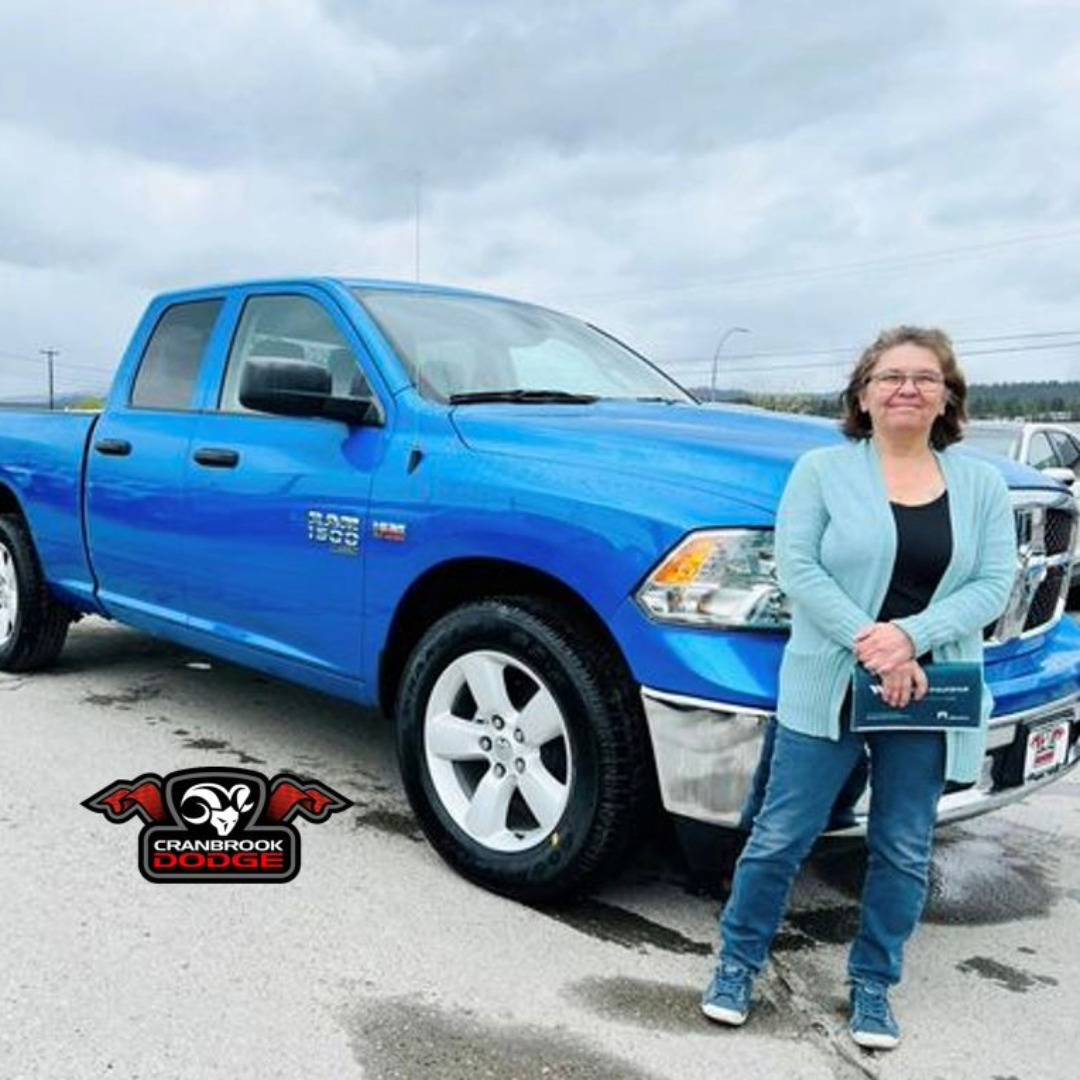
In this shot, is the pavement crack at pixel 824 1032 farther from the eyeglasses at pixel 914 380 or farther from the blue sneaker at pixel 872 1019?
the eyeglasses at pixel 914 380

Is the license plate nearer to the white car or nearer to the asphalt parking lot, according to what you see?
the asphalt parking lot

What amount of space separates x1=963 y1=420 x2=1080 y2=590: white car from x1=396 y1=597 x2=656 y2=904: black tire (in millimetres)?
6429

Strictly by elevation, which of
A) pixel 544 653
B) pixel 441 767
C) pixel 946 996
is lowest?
pixel 946 996

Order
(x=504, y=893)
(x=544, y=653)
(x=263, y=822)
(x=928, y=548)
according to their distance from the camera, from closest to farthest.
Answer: (x=928, y=548) < (x=544, y=653) < (x=504, y=893) < (x=263, y=822)

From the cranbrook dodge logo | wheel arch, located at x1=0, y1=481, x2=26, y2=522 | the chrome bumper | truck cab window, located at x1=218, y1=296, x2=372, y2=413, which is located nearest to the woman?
the chrome bumper

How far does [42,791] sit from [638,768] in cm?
224

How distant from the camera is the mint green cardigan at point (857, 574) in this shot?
238 centimetres

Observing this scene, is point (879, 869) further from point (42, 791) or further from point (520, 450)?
point (42, 791)

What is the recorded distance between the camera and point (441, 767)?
3.35 meters

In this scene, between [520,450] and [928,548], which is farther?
[520,450]

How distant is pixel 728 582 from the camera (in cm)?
273

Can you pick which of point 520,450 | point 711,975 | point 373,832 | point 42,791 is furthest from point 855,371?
point 42,791

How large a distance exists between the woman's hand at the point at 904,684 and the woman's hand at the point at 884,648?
14 millimetres

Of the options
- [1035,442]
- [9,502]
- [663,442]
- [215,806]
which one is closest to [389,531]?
[663,442]
